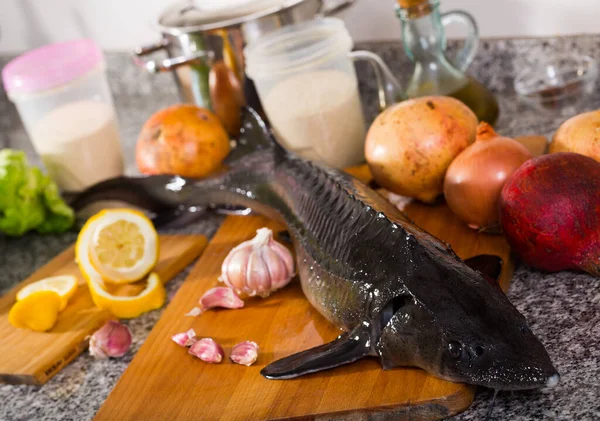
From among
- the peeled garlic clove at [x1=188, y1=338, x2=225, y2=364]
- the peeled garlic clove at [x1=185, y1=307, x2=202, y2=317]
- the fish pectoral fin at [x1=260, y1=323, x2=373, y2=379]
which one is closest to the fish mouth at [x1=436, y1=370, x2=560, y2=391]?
the fish pectoral fin at [x1=260, y1=323, x2=373, y2=379]

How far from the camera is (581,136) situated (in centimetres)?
124

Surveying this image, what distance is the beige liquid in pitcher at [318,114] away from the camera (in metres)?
1.63

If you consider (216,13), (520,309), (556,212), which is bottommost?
(520,309)

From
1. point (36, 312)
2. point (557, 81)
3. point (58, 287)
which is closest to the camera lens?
point (36, 312)

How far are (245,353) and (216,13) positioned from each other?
95cm

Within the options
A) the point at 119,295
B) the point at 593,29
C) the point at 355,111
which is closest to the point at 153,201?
the point at 119,295

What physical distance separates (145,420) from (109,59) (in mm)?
1763

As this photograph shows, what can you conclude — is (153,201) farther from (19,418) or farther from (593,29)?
(593,29)

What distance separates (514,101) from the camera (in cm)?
185

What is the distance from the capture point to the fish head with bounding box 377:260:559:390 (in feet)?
2.93

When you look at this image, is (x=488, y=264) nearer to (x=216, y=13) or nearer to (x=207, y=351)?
(x=207, y=351)

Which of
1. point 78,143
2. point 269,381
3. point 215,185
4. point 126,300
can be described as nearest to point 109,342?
point 126,300

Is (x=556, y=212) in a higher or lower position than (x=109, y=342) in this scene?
higher

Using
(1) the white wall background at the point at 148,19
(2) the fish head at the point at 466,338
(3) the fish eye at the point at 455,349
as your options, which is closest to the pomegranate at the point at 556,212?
(2) the fish head at the point at 466,338
